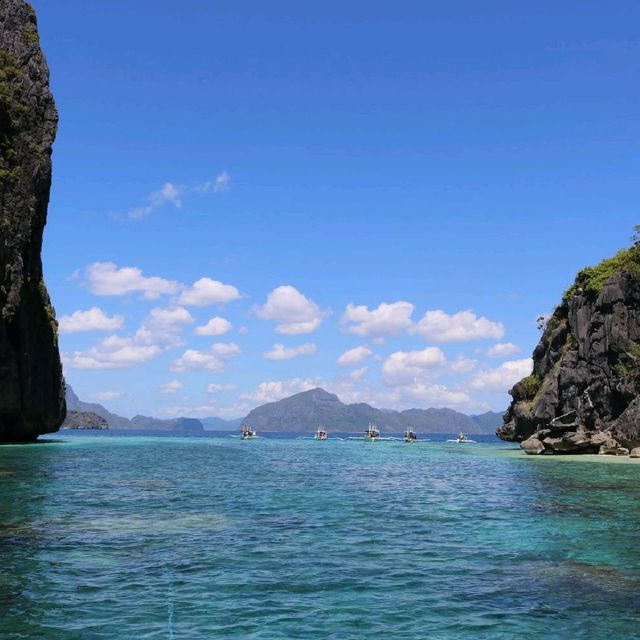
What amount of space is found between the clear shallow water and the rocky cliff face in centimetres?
4110

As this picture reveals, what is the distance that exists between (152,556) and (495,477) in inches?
1435

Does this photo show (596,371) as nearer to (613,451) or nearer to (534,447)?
(534,447)

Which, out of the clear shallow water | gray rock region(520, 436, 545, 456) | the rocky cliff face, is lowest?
gray rock region(520, 436, 545, 456)

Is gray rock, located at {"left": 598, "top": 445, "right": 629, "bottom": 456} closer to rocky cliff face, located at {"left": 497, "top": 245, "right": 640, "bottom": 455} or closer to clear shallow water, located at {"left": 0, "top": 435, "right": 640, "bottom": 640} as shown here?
rocky cliff face, located at {"left": 497, "top": 245, "right": 640, "bottom": 455}

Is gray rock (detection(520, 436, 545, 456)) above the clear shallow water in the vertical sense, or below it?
below

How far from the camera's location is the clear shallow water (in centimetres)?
1336

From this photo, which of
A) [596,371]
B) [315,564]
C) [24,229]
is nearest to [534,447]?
[596,371]

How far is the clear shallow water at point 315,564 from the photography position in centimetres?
1336

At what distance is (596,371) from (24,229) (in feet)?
256

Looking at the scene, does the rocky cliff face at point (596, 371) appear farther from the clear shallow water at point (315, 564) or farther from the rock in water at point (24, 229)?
the rock in water at point (24, 229)

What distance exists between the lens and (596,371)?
288ft

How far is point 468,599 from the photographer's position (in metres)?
15.2

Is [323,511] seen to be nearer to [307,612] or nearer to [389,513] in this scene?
[389,513]

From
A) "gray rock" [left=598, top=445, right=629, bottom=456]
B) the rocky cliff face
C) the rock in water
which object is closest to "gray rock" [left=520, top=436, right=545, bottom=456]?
the rocky cliff face
